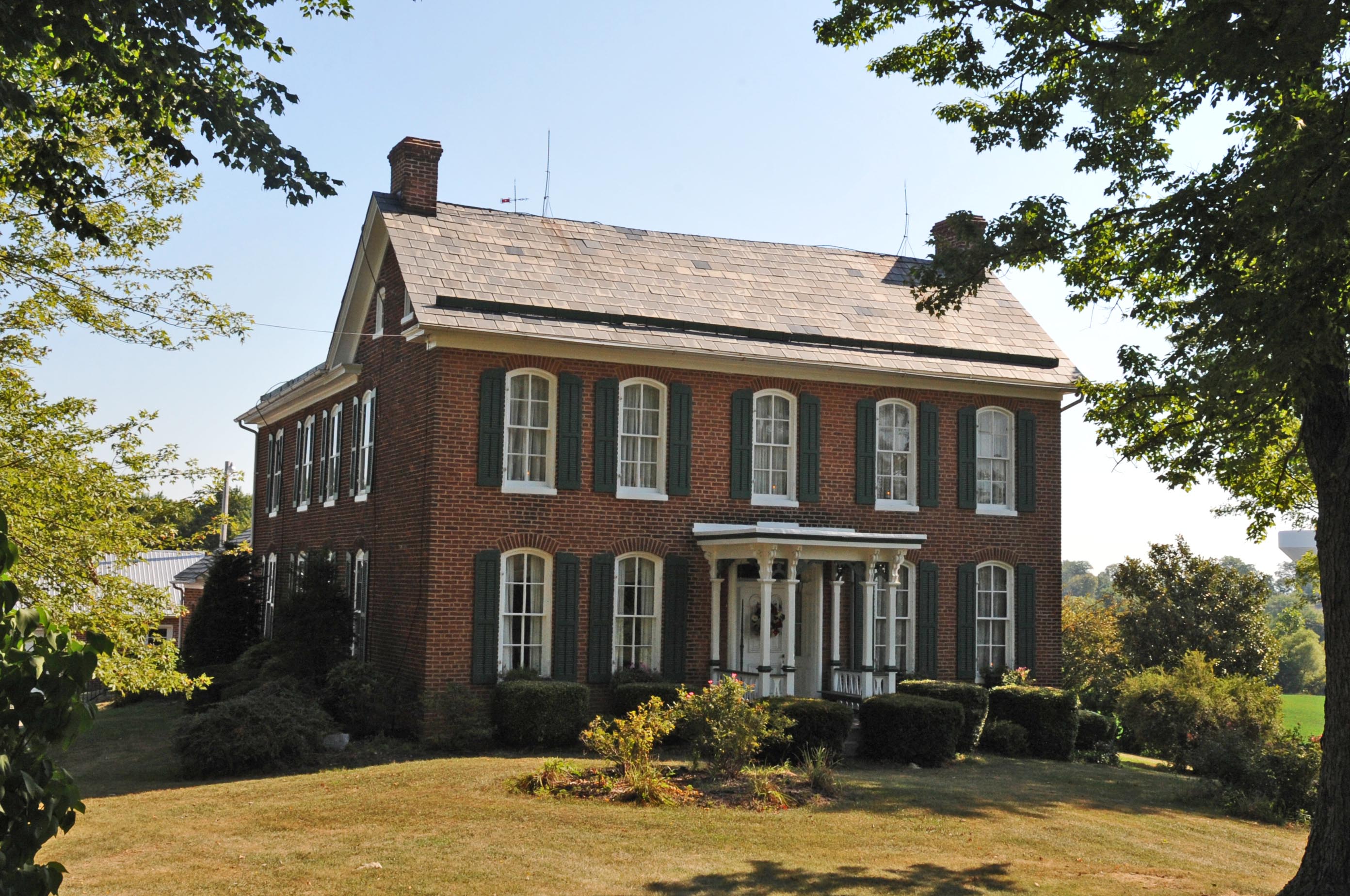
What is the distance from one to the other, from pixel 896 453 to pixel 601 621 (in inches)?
254

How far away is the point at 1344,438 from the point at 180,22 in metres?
10.1

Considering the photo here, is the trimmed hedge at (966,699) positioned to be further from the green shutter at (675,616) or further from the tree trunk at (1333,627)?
the tree trunk at (1333,627)

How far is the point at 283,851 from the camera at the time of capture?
11156 mm

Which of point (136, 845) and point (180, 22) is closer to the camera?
point (180, 22)

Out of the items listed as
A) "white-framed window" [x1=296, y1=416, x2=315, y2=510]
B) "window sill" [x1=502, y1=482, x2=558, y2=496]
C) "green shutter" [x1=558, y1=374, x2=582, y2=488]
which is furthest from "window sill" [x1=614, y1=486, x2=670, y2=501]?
"white-framed window" [x1=296, y1=416, x2=315, y2=510]

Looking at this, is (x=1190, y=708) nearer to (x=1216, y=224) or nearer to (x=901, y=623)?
(x=901, y=623)

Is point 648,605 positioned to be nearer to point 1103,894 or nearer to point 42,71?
point 1103,894

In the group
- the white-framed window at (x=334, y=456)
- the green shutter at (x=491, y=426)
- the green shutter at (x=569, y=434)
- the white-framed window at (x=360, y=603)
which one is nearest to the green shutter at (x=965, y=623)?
the green shutter at (x=569, y=434)

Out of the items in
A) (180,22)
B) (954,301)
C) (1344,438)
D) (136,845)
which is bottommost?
(136,845)

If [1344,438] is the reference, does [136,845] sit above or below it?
below

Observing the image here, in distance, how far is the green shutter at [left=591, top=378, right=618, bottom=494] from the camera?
2003 cm

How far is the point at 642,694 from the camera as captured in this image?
62.0 feet

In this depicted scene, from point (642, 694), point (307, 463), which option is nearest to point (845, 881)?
point (642, 694)

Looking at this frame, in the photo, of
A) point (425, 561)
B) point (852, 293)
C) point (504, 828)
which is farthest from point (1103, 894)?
point (852, 293)
